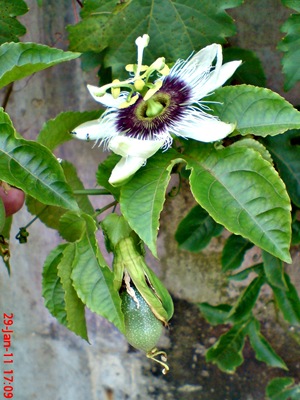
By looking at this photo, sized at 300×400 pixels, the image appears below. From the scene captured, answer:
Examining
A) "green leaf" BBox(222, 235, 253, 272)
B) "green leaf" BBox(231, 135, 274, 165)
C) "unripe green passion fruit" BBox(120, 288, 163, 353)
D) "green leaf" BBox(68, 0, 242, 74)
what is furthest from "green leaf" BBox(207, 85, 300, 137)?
"green leaf" BBox(222, 235, 253, 272)

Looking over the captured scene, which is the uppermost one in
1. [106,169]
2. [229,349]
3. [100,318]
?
[106,169]

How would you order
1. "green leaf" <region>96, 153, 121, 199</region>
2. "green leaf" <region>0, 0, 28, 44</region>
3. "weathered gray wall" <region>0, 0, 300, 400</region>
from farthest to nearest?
1. "weathered gray wall" <region>0, 0, 300, 400</region>
2. "green leaf" <region>0, 0, 28, 44</region>
3. "green leaf" <region>96, 153, 121, 199</region>

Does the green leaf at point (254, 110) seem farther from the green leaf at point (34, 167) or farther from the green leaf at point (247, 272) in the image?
the green leaf at point (247, 272)

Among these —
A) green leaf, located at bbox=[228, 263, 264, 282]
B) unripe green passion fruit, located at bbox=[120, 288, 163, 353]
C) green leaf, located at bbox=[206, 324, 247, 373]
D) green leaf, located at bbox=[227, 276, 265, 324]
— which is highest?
unripe green passion fruit, located at bbox=[120, 288, 163, 353]

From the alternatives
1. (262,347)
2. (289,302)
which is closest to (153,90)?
(289,302)

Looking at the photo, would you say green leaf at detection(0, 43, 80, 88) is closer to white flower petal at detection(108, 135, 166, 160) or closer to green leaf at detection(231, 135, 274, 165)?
white flower petal at detection(108, 135, 166, 160)

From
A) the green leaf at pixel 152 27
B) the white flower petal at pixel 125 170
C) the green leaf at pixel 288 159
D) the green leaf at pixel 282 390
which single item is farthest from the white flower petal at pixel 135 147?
the green leaf at pixel 282 390

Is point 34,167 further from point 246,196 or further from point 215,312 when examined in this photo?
point 215,312
